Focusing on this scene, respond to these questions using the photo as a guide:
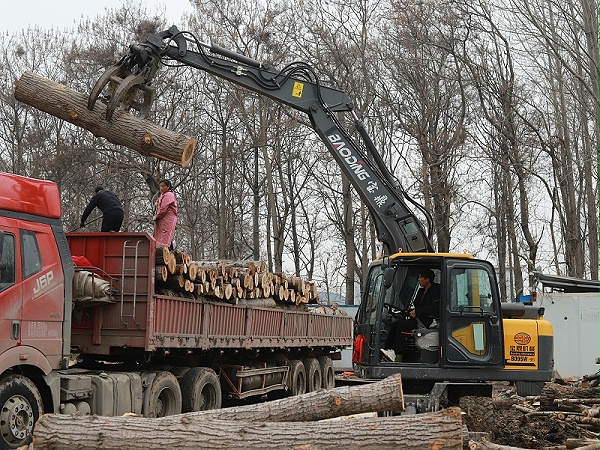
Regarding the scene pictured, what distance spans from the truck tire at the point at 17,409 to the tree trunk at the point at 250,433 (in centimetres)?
183

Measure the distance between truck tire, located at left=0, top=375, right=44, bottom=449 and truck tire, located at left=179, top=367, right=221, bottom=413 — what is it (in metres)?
3.20

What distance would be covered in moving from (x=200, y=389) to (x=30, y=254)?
155 inches

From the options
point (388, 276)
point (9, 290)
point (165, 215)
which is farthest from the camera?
point (165, 215)

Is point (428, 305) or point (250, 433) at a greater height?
point (428, 305)

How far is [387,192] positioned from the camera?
1338 centimetres

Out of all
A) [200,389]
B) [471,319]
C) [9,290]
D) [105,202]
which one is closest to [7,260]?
[9,290]

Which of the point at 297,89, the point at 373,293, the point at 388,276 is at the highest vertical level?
the point at 297,89

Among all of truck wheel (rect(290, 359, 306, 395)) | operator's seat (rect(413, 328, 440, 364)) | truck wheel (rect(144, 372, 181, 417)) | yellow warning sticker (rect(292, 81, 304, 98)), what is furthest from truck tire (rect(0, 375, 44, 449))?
truck wheel (rect(290, 359, 306, 395))

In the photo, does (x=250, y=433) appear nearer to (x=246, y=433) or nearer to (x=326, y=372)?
(x=246, y=433)

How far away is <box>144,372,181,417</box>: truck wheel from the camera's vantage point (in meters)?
11.0

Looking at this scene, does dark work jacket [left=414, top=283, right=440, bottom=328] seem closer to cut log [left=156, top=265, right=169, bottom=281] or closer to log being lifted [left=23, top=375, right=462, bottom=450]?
cut log [left=156, top=265, right=169, bottom=281]

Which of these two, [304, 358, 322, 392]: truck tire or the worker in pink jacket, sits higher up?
the worker in pink jacket

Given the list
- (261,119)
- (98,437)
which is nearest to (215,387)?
(98,437)

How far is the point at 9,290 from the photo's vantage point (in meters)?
8.72
